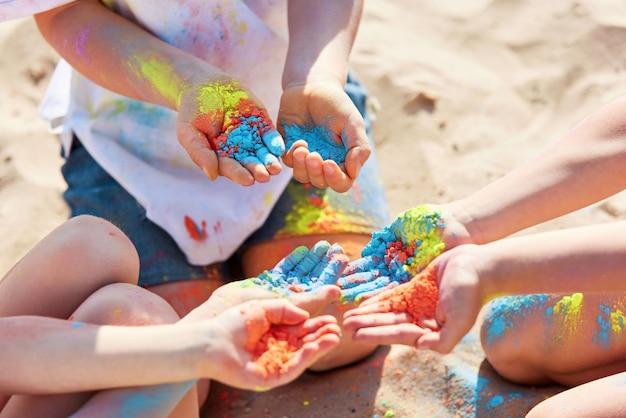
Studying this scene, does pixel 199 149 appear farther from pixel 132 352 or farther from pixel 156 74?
pixel 132 352

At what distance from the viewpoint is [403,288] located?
1.51m

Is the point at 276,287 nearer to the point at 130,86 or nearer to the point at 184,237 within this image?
the point at 184,237

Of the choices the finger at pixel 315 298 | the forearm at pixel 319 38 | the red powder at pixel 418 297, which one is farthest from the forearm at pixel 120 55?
the red powder at pixel 418 297

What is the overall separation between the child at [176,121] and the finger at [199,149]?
0.13 meters

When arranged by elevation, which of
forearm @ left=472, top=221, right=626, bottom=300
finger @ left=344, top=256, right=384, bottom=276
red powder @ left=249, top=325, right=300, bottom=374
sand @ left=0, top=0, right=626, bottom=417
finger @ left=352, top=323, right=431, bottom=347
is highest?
forearm @ left=472, top=221, right=626, bottom=300

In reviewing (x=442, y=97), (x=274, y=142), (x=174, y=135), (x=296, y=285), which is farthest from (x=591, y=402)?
(x=442, y=97)

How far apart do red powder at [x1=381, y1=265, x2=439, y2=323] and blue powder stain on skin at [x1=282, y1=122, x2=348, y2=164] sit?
39 cm

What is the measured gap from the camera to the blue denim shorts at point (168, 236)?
2.05m

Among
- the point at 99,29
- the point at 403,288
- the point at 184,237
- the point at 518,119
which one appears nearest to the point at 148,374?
the point at 403,288

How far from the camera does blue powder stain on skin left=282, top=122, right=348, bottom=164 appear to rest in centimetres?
180

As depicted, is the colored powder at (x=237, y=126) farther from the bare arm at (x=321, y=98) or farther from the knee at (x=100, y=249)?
the knee at (x=100, y=249)

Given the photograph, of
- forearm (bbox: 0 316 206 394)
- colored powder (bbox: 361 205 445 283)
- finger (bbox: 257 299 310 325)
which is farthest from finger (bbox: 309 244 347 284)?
forearm (bbox: 0 316 206 394)

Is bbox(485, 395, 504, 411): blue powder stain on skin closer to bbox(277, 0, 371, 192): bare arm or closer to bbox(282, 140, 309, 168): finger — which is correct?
bbox(277, 0, 371, 192): bare arm

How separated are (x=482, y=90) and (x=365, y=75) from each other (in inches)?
16.5
